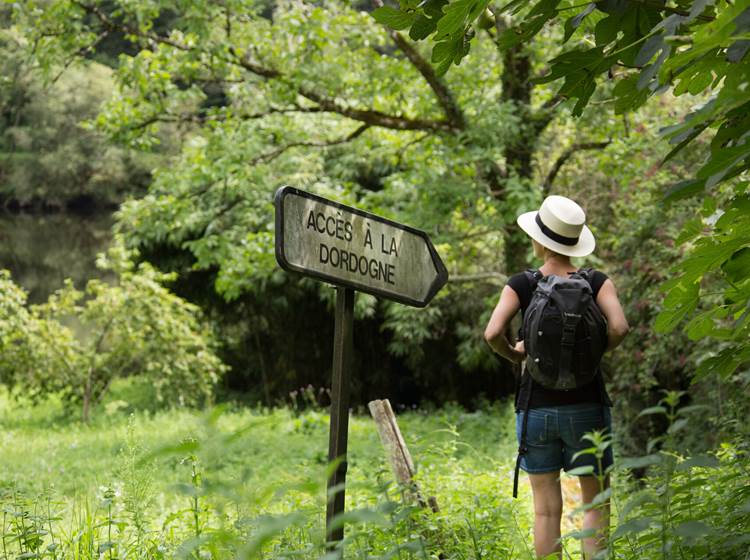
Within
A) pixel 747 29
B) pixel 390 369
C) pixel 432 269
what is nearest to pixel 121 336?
pixel 390 369

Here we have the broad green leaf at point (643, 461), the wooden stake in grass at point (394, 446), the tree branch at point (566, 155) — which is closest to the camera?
the broad green leaf at point (643, 461)

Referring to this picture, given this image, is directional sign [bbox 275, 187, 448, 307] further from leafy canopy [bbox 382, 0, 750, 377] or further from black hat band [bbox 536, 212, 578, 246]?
leafy canopy [bbox 382, 0, 750, 377]

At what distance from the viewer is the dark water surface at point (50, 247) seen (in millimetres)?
30703

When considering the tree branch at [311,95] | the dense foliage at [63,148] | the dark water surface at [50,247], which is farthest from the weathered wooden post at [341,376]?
the dense foliage at [63,148]

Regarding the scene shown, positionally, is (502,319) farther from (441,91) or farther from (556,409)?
(441,91)

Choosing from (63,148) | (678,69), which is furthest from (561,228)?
(63,148)

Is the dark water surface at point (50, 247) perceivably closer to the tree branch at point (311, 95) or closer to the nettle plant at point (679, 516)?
the tree branch at point (311, 95)

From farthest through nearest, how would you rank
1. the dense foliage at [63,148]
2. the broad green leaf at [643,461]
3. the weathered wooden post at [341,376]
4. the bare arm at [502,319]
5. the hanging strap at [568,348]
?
the dense foliage at [63,148], the bare arm at [502,319], the hanging strap at [568,348], the weathered wooden post at [341,376], the broad green leaf at [643,461]

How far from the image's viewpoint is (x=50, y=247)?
38.1 meters

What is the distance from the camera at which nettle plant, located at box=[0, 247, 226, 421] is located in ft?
41.7

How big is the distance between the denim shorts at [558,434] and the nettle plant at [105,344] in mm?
10299

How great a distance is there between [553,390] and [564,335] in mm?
232

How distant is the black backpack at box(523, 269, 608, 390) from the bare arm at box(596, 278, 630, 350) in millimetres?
50

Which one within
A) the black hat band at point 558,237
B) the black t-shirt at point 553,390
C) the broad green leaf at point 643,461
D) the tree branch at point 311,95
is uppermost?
the tree branch at point 311,95
